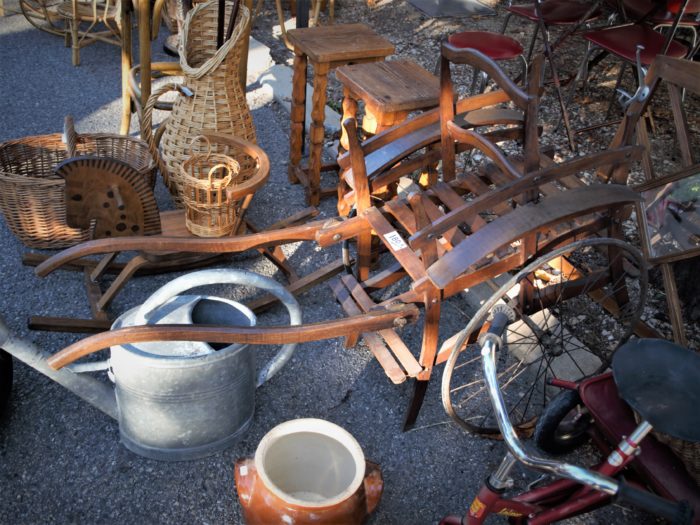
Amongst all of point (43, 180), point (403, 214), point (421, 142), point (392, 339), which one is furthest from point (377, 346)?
point (43, 180)

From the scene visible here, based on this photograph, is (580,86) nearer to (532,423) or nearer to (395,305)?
(532,423)

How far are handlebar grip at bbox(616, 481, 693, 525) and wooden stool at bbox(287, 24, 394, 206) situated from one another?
2631mm

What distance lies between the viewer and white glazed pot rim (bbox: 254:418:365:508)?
1.80 meters

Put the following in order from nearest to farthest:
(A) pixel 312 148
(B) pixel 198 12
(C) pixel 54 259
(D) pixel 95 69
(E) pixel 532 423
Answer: (C) pixel 54 259 < (E) pixel 532 423 < (B) pixel 198 12 < (A) pixel 312 148 < (D) pixel 95 69

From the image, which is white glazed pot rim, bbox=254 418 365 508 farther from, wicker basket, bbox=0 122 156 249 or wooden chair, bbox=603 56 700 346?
wicker basket, bbox=0 122 156 249

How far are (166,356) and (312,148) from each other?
1.96 meters

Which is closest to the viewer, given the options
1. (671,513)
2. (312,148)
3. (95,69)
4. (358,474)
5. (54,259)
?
(671,513)

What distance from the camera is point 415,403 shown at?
247 cm

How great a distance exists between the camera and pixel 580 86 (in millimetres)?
5480

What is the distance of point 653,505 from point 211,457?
164 cm

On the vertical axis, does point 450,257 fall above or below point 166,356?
above

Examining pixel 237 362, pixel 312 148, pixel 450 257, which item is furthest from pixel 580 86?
pixel 237 362

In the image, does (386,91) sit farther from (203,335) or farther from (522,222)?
(203,335)

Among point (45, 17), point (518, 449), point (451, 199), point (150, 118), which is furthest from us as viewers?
point (45, 17)
